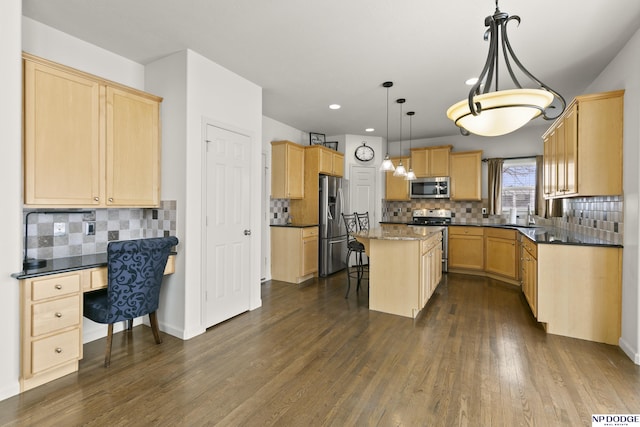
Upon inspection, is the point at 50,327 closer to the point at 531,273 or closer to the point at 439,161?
the point at 531,273

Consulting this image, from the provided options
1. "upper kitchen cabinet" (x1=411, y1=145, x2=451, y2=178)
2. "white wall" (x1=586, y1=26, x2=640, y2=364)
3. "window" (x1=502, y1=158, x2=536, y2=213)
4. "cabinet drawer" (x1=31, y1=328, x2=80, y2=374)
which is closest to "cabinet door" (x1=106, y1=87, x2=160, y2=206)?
"cabinet drawer" (x1=31, y1=328, x2=80, y2=374)

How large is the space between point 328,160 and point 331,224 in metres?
1.16

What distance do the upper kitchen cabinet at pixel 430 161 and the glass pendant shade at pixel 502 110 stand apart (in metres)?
4.41

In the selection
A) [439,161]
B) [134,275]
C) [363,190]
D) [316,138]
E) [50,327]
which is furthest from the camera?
[363,190]

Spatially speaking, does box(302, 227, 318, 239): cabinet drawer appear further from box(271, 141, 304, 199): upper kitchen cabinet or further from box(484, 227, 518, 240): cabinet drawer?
box(484, 227, 518, 240): cabinet drawer

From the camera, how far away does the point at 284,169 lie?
16.5ft

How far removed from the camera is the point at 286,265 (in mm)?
5043

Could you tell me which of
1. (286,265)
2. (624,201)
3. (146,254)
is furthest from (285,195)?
(624,201)

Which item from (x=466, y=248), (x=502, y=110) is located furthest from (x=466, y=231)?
(x=502, y=110)

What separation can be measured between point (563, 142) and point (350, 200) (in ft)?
11.8

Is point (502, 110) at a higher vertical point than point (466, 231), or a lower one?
higher

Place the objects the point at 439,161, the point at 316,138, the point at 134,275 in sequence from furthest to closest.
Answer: the point at 316,138, the point at 439,161, the point at 134,275

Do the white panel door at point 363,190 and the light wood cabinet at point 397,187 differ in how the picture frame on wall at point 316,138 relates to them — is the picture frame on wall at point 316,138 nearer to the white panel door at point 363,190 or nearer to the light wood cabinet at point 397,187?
the white panel door at point 363,190

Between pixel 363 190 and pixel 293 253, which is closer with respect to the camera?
pixel 293 253
